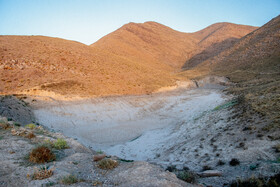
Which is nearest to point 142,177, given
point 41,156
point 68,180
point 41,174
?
point 68,180

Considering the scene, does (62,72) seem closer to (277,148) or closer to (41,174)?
(41,174)

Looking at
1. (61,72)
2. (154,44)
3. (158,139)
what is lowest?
(158,139)

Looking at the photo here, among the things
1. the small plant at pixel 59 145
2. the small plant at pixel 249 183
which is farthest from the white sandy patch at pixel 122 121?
the small plant at pixel 249 183

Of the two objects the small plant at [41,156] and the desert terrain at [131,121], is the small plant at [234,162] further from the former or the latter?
the small plant at [41,156]

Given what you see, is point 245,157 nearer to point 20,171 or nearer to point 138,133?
point 20,171

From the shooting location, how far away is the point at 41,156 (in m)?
5.00

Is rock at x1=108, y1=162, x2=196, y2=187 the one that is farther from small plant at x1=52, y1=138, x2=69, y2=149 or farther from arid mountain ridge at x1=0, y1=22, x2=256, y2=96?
arid mountain ridge at x1=0, y1=22, x2=256, y2=96

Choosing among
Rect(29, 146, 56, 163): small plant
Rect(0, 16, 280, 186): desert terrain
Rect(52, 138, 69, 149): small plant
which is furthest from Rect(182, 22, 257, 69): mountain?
Rect(29, 146, 56, 163): small plant

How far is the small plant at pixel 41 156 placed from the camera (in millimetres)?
4832

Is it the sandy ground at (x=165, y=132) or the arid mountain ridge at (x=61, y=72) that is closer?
the sandy ground at (x=165, y=132)

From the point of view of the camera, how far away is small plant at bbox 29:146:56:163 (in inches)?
190

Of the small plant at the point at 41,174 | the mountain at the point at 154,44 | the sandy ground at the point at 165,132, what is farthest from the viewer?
the mountain at the point at 154,44

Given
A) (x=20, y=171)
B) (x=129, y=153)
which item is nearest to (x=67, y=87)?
(x=129, y=153)

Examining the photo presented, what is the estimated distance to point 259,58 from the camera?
33.8 m
